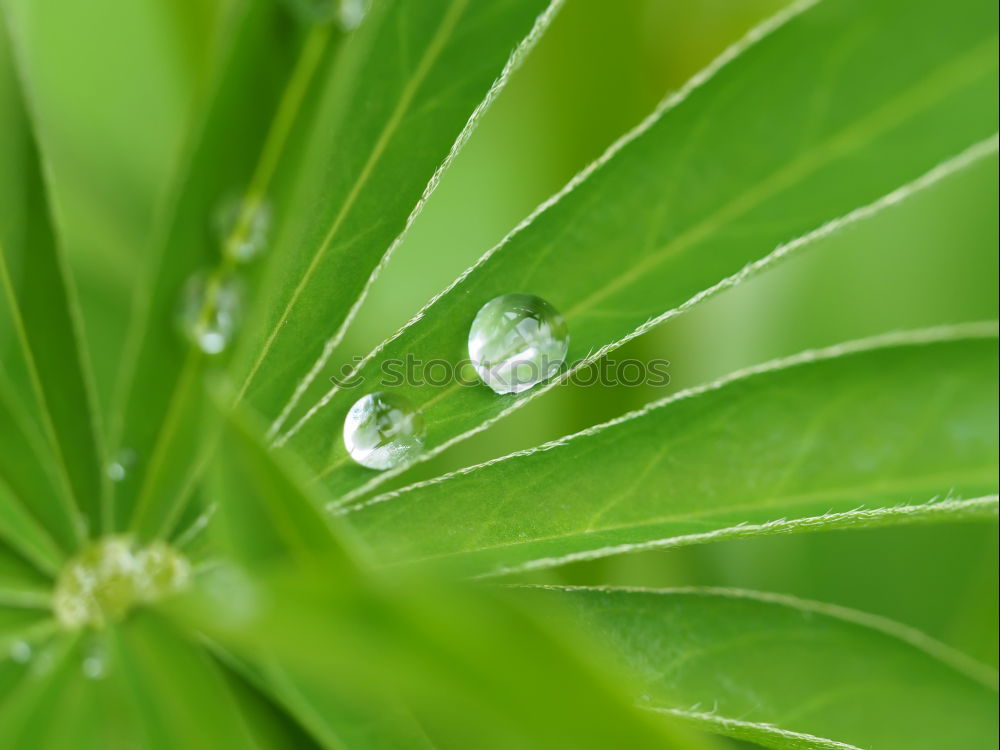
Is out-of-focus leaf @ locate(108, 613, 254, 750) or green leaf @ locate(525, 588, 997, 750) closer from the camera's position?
out-of-focus leaf @ locate(108, 613, 254, 750)

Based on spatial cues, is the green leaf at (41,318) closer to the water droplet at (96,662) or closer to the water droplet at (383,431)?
the water droplet at (96,662)

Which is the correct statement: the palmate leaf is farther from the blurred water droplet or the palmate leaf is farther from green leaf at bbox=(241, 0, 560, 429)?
the blurred water droplet

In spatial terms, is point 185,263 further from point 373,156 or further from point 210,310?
point 373,156

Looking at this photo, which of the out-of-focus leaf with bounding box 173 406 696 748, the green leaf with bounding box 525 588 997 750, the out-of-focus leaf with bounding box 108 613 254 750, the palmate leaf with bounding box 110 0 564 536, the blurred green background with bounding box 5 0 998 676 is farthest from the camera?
the blurred green background with bounding box 5 0 998 676

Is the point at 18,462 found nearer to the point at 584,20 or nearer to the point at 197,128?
the point at 197,128

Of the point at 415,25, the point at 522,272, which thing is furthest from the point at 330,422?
the point at 415,25

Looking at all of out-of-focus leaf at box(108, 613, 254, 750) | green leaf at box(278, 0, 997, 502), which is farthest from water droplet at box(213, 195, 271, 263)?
out-of-focus leaf at box(108, 613, 254, 750)
